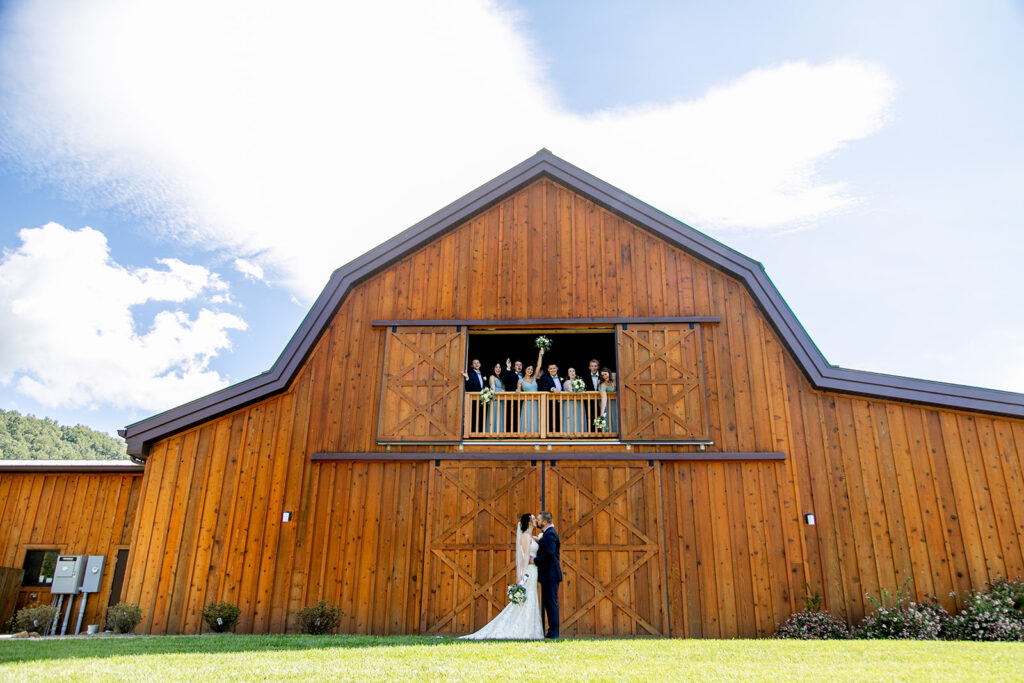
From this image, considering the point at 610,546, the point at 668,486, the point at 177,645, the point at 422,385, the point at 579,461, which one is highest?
the point at 422,385

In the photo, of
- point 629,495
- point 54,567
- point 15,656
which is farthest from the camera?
point 54,567

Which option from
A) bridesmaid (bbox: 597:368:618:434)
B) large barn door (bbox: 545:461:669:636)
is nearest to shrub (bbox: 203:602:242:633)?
large barn door (bbox: 545:461:669:636)

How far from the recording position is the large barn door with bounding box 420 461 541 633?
37.1 feet

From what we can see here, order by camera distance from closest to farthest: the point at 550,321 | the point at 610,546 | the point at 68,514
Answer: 1. the point at 610,546
2. the point at 550,321
3. the point at 68,514

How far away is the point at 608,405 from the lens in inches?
497

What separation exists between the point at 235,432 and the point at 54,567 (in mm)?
4976

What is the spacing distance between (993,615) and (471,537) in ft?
25.5

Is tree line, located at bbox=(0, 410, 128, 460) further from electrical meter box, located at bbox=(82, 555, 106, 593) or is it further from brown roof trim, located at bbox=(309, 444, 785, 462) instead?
brown roof trim, located at bbox=(309, 444, 785, 462)

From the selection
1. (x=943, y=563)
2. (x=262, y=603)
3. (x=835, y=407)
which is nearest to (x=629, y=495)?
(x=835, y=407)

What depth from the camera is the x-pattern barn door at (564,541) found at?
11180mm

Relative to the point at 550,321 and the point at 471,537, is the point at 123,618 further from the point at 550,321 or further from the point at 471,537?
the point at 550,321

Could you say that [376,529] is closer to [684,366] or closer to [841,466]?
[684,366]

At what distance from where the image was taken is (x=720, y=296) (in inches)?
509

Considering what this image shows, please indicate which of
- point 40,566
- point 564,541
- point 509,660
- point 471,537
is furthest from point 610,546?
point 40,566
